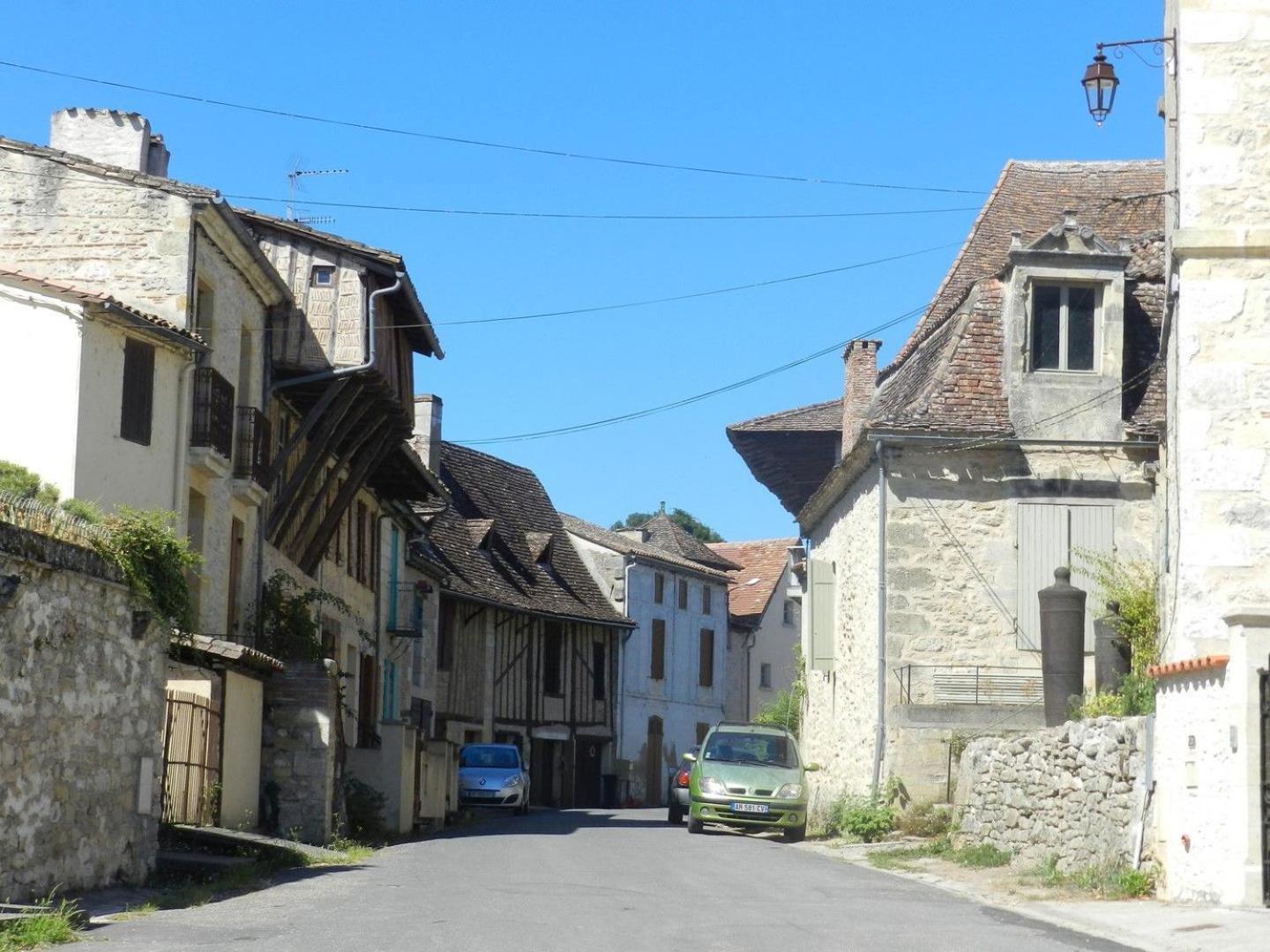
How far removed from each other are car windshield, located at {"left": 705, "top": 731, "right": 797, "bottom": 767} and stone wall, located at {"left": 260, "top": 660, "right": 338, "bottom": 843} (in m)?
6.68

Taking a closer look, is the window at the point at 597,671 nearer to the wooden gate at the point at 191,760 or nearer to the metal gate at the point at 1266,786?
the wooden gate at the point at 191,760

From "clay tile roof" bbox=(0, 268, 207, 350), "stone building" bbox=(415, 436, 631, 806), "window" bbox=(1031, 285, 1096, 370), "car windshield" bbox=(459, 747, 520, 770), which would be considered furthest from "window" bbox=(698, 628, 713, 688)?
"clay tile roof" bbox=(0, 268, 207, 350)

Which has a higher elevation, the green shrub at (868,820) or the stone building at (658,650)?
the stone building at (658,650)

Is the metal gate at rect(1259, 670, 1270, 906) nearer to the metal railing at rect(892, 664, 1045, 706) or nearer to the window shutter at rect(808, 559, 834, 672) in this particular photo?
the metal railing at rect(892, 664, 1045, 706)

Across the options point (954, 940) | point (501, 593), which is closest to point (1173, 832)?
point (954, 940)

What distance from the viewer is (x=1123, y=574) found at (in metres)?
23.1

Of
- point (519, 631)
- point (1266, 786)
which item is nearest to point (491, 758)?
point (519, 631)

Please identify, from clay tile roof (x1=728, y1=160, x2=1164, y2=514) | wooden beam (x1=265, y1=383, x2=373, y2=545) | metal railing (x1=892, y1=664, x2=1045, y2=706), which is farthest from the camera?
wooden beam (x1=265, y1=383, x2=373, y2=545)

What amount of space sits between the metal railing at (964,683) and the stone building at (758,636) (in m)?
34.7

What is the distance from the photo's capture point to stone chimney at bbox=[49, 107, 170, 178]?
24016 millimetres

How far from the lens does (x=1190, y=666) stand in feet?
42.7

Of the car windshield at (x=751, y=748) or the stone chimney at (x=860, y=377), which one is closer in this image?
the car windshield at (x=751, y=748)

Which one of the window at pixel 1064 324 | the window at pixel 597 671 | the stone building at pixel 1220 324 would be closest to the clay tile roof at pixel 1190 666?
the stone building at pixel 1220 324

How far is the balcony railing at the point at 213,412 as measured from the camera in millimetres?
21000
